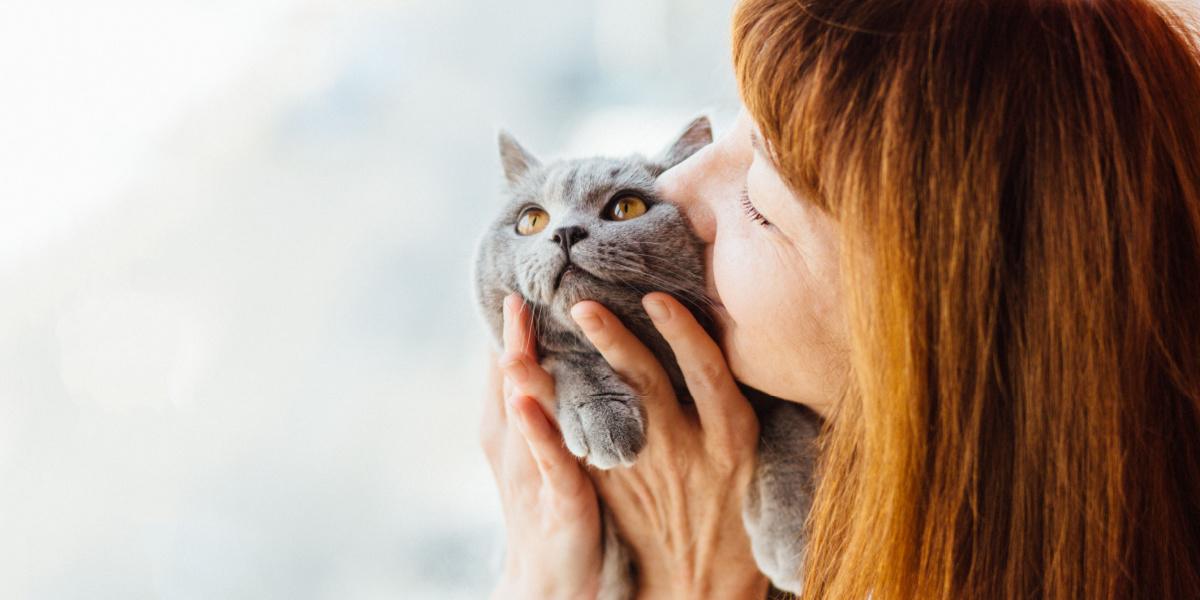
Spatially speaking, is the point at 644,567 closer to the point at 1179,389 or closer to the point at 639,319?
the point at 639,319

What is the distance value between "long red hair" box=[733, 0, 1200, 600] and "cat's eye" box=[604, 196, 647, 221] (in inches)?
12.4

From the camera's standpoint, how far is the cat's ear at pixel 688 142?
1.15 metres

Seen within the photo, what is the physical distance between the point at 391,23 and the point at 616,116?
412 mm

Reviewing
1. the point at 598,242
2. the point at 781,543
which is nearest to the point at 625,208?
the point at 598,242

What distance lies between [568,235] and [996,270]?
476 millimetres

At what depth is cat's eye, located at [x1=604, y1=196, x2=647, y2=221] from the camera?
3.40ft

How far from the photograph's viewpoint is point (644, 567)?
3.64 feet

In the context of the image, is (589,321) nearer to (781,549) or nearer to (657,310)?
(657,310)

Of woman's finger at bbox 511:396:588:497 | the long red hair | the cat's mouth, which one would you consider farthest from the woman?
woman's finger at bbox 511:396:588:497

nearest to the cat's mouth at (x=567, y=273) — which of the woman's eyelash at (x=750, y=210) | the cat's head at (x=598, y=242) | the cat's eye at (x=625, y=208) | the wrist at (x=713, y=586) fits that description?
the cat's head at (x=598, y=242)

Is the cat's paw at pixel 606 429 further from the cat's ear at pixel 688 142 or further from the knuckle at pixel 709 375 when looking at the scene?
the cat's ear at pixel 688 142

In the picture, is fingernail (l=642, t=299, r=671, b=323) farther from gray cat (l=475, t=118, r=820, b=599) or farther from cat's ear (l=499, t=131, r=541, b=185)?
cat's ear (l=499, t=131, r=541, b=185)

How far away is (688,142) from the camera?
1.15 metres

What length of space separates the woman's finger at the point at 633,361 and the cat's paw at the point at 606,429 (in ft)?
0.09
